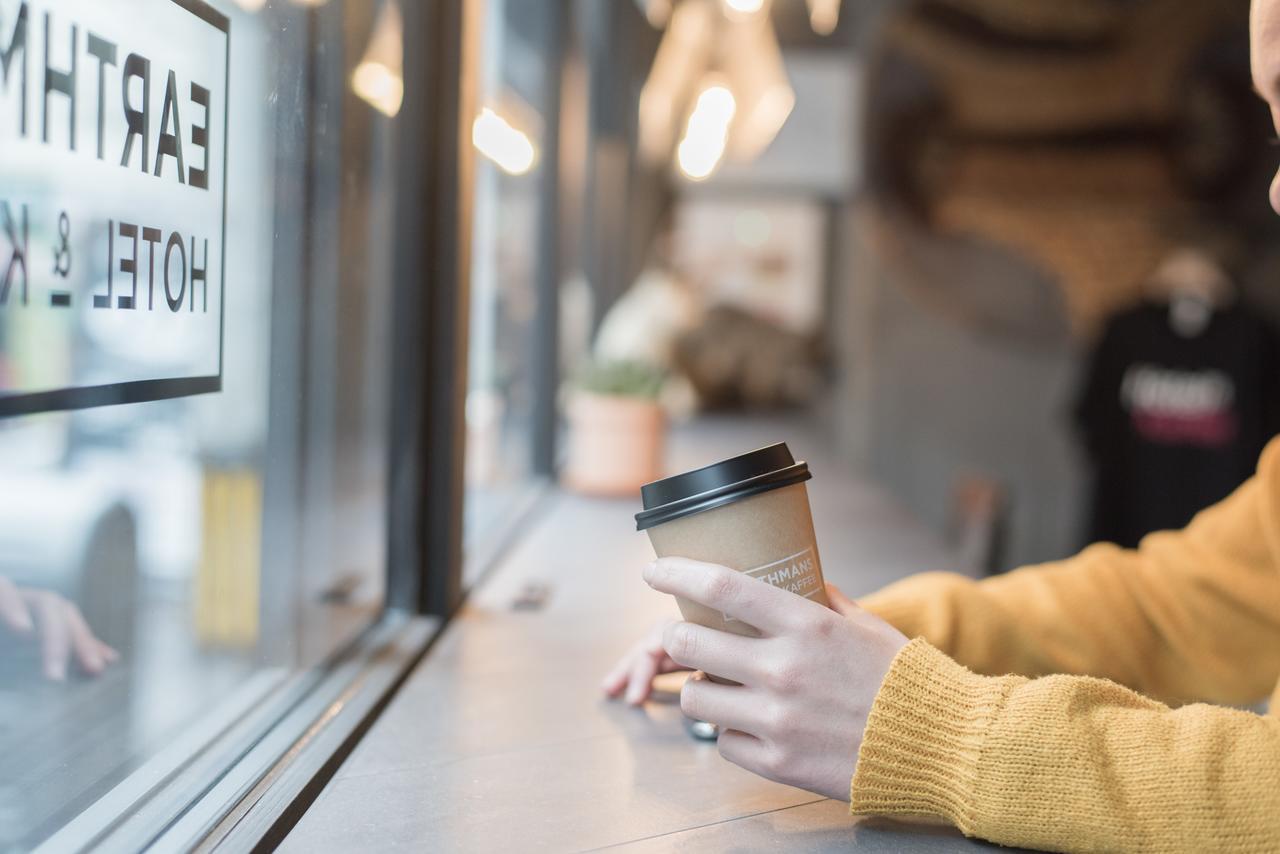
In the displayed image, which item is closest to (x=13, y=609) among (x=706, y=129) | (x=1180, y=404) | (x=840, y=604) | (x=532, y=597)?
(x=840, y=604)

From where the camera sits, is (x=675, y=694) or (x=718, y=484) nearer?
(x=718, y=484)

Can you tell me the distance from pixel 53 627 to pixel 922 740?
1.62 feet

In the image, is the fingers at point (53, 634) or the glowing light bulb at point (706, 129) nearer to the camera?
the fingers at point (53, 634)

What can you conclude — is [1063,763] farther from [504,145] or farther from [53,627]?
[504,145]

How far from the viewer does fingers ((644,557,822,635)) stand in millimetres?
620

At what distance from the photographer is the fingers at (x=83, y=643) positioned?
2.07 feet

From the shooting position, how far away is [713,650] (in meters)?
0.64

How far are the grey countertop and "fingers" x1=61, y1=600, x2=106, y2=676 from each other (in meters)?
0.16

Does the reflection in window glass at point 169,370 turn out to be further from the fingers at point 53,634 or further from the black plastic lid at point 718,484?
the black plastic lid at point 718,484

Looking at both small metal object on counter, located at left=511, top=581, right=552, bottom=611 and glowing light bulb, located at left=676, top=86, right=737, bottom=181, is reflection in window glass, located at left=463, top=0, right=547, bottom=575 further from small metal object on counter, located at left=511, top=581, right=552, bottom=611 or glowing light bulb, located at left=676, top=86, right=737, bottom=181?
glowing light bulb, located at left=676, top=86, right=737, bottom=181

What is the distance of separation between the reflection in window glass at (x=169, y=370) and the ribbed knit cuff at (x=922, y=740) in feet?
1.47

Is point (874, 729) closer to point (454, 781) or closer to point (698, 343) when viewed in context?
point (454, 781)

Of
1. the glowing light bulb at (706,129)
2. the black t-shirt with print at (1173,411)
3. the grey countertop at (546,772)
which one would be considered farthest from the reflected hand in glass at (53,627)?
the black t-shirt with print at (1173,411)

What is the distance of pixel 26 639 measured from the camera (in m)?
0.59
